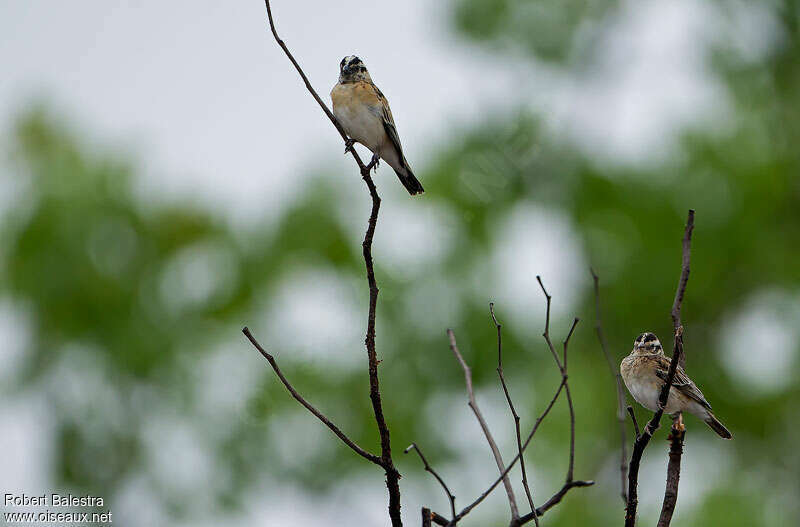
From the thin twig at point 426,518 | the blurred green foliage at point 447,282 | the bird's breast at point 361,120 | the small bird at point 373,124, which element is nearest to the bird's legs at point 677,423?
the thin twig at point 426,518

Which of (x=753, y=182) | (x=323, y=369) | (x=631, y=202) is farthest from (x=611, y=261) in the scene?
(x=323, y=369)

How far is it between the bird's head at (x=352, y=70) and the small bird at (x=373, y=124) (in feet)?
0.36

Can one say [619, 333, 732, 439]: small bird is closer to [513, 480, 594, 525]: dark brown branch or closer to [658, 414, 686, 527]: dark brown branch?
[658, 414, 686, 527]: dark brown branch

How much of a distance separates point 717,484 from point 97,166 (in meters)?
8.21

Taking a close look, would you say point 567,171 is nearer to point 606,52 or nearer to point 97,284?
point 606,52

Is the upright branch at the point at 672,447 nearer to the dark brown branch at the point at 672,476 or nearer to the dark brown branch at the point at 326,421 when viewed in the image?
the dark brown branch at the point at 672,476

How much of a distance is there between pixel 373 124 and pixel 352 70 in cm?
54

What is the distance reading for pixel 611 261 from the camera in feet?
34.3

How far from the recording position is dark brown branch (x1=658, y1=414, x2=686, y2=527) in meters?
1.78

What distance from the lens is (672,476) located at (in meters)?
1.87

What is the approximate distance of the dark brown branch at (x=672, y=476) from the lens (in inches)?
70.2

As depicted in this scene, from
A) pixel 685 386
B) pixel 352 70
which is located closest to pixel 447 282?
pixel 352 70

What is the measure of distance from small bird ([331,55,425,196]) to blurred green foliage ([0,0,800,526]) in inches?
220

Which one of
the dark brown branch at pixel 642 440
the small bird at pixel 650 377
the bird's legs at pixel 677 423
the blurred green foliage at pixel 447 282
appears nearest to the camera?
the dark brown branch at pixel 642 440
